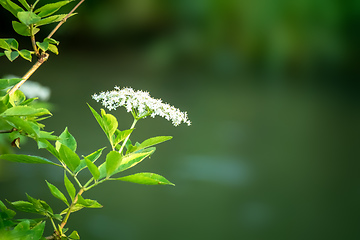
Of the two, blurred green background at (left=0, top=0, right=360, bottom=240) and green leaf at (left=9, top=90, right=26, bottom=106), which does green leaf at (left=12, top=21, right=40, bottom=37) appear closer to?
green leaf at (left=9, top=90, right=26, bottom=106)

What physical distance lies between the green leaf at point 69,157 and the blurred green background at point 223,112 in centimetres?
137

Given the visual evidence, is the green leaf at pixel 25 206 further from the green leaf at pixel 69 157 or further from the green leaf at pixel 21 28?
the green leaf at pixel 21 28

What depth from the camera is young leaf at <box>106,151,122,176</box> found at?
1.17 feet

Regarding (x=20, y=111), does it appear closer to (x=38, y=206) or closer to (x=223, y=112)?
(x=38, y=206)

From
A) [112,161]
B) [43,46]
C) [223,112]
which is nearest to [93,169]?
[112,161]

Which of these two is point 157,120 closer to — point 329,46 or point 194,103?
point 194,103

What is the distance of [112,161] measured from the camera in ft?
1.19

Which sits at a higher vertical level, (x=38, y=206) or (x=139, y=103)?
(x=139, y=103)

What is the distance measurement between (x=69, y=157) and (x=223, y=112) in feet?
4.89

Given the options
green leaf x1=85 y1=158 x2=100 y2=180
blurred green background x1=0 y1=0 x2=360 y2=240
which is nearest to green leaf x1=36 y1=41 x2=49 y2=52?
green leaf x1=85 y1=158 x2=100 y2=180

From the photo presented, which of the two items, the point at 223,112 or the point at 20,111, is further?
the point at 223,112

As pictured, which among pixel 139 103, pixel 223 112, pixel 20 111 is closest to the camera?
pixel 20 111

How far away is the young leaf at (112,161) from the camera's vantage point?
355 mm

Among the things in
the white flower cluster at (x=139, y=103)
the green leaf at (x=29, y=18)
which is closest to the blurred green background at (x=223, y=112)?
the white flower cluster at (x=139, y=103)
